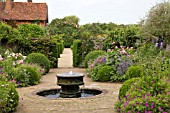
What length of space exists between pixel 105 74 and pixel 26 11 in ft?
99.3

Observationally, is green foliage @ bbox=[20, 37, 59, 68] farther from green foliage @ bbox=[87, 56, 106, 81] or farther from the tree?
the tree

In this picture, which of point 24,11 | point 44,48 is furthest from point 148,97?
point 24,11

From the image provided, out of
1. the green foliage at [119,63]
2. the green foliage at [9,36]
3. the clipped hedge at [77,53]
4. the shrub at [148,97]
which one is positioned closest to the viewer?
the shrub at [148,97]

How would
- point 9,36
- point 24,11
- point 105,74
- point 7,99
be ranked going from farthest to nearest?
point 24,11, point 9,36, point 105,74, point 7,99

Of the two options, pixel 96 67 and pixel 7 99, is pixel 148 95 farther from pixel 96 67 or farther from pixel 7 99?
pixel 96 67

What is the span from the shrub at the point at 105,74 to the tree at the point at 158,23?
185 inches

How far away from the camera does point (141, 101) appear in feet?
20.8

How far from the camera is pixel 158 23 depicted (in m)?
17.5

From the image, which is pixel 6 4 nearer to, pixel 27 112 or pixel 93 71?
pixel 93 71

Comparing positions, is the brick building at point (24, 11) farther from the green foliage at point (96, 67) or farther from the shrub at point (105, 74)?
the shrub at point (105, 74)

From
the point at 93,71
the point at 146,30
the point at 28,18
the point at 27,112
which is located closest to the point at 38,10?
the point at 28,18

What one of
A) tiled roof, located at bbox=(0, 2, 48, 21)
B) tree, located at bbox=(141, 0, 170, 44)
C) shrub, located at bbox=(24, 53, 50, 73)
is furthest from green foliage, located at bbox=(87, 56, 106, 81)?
tiled roof, located at bbox=(0, 2, 48, 21)

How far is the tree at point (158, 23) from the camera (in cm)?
1728

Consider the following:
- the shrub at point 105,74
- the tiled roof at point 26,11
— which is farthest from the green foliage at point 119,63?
the tiled roof at point 26,11
